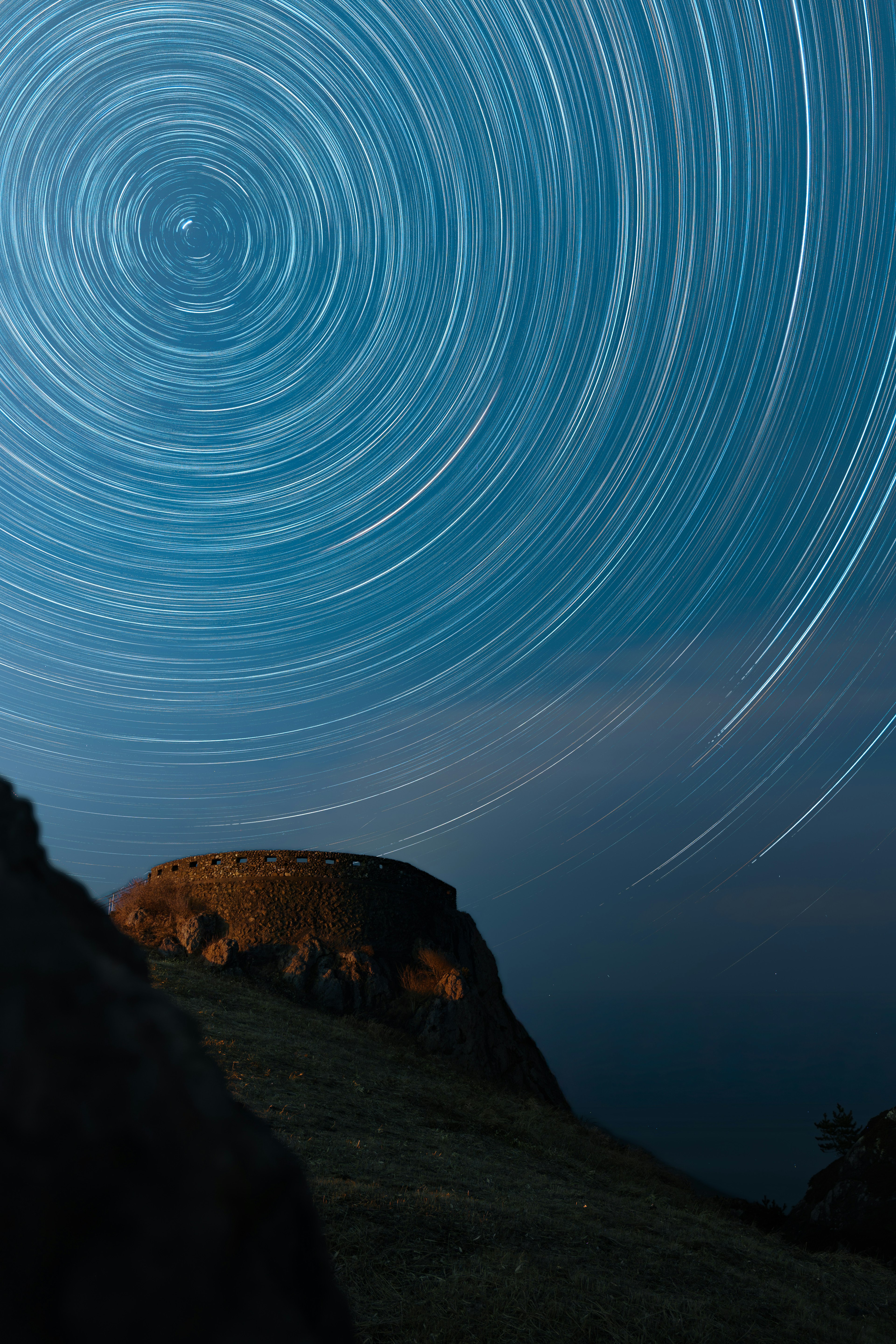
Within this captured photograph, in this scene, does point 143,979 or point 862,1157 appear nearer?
point 143,979

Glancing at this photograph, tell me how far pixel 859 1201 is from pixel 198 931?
2374 cm

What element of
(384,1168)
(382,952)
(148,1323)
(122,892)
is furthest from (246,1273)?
(122,892)

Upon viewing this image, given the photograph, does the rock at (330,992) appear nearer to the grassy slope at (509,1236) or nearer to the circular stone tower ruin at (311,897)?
the circular stone tower ruin at (311,897)

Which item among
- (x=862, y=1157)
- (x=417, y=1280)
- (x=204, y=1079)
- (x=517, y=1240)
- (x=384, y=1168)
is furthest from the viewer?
(x=862, y=1157)

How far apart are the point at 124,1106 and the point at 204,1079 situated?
0.44ft

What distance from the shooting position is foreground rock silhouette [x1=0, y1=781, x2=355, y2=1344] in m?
0.96

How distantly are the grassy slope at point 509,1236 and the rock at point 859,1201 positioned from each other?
2.26 metres

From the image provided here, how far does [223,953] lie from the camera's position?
28219 millimetres

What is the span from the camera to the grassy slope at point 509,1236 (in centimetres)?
566

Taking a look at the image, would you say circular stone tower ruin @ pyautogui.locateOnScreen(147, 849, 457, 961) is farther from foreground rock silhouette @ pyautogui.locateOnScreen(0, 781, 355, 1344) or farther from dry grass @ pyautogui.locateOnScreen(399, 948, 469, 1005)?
foreground rock silhouette @ pyautogui.locateOnScreen(0, 781, 355, 1344)

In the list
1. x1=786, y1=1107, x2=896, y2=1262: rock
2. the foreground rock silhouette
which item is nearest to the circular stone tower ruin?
x1=786, y1=1107, x2=896, y2=1262: rock

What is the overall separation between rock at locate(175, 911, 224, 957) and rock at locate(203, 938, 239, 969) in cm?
38

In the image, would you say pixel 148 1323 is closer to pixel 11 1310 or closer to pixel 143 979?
A: pixel 11 1310

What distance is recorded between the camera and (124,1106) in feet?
3.44
